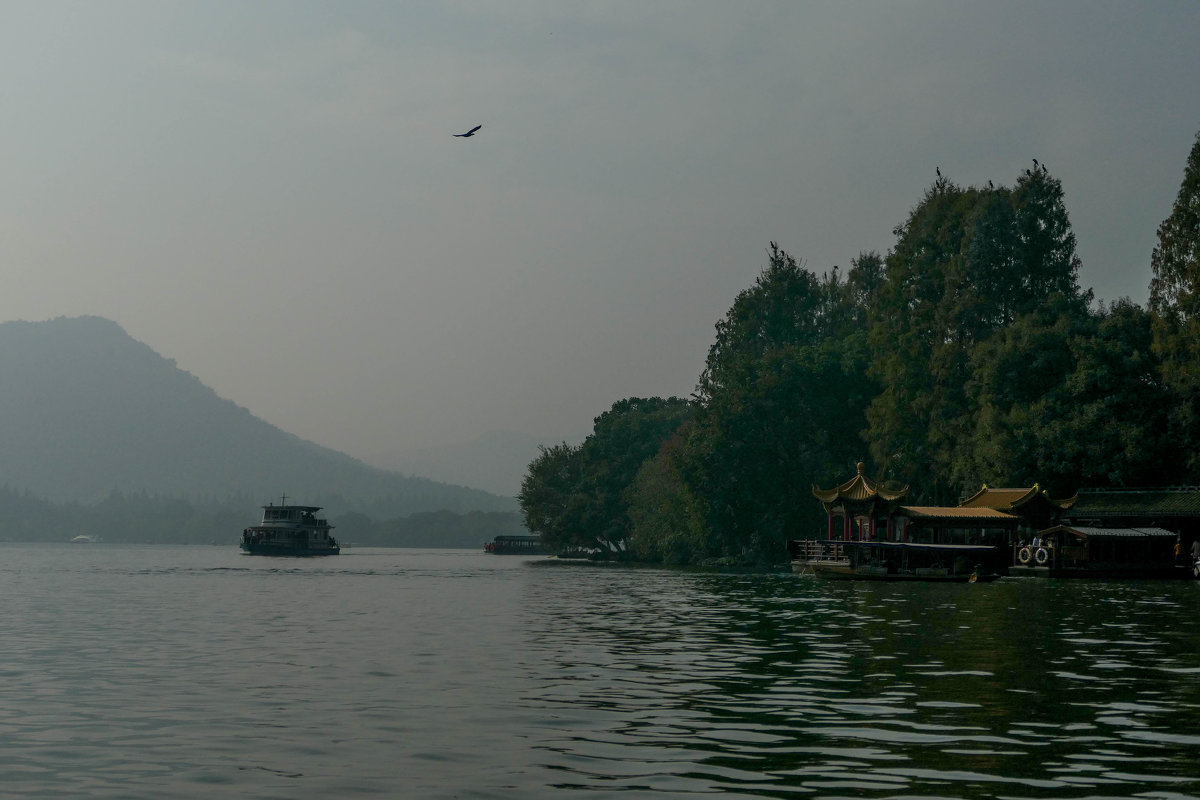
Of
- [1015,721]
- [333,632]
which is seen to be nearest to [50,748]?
[1015,721]

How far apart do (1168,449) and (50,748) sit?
86725 millimetres

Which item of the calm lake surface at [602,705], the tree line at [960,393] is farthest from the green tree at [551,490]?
the calm lake surface at [602,705]

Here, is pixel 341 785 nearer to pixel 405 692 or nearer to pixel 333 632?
pixel 405 692

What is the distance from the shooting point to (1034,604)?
5406 cm

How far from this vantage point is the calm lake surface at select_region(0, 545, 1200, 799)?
599 inches

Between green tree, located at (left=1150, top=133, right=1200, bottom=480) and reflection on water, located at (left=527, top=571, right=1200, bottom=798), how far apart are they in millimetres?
44493

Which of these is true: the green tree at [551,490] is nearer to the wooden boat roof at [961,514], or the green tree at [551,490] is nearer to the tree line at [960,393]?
the tree line at [960,393]

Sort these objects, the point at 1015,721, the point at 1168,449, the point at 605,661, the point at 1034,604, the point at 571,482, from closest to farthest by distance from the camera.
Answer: the point at 1015,721
the point at 605,661
the point at 1034,604
the point at 1168,449
the point at 571,482

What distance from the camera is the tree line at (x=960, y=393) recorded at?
89.6m

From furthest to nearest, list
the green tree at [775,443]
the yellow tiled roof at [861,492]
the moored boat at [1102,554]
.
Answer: the green tree at [775,443] < the yellow tiled roof at [861,492] < the moored boat at [1102,554]

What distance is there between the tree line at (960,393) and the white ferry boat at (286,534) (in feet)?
151

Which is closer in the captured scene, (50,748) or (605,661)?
(50,748)

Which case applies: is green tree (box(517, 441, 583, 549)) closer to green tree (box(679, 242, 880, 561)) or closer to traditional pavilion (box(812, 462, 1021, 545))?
green tree (box(679, 242, 880, 561))

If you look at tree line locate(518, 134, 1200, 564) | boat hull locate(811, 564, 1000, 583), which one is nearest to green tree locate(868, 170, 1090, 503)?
tree line locate(518, 134, 1200, 564)
